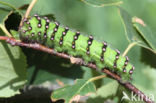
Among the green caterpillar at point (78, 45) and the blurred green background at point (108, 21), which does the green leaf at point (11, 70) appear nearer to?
the green caterpillar at point (78, 45)

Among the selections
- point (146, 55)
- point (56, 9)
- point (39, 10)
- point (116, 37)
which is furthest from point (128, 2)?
point (39, 10)

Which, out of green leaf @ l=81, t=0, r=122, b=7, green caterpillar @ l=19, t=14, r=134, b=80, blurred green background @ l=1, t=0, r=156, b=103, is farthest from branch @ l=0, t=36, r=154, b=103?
blurred green background @ l=1, t=0, r=156, b=103

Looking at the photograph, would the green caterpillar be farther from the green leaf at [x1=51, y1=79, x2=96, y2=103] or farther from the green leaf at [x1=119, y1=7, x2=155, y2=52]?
the green leaf at [x1=51, y1=79, x2=96, y2=103]

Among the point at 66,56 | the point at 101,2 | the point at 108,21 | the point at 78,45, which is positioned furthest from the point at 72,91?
the point at 108,21

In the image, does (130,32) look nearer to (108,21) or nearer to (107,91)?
(107,91)

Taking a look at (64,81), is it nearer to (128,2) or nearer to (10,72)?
(10,72)
